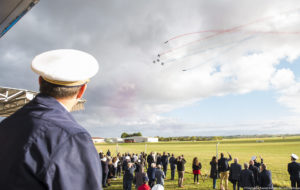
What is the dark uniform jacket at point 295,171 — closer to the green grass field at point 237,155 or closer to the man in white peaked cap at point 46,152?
the green grass field at point 237,155

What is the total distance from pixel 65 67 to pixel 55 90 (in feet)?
0.56

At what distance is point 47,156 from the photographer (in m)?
1.13

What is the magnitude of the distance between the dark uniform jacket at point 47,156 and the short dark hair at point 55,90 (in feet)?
0.70

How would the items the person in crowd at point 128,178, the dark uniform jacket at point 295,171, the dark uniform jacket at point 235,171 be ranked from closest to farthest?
the dark uniform jacket at point 295,171 < the dark uniform jacket at point 235,171 < the person in crowd at point 128,178

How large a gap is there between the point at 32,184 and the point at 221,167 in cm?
1609

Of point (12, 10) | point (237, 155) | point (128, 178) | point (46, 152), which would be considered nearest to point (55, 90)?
point (46, 152)

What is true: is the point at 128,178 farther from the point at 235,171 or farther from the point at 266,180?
the point at 266,180

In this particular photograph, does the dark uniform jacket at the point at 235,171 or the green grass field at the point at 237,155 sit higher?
the dark uniform jacket at the point at 235,171

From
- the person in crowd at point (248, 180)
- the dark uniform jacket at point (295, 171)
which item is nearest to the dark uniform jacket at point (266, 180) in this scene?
the person in crowd at point (248, 180)

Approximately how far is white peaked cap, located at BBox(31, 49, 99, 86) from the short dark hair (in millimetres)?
28

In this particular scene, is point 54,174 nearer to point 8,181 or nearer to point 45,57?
point 8,181

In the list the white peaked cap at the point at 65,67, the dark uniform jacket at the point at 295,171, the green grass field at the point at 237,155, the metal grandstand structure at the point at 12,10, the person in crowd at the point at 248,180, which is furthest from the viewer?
the green grass field at the point at 237,155

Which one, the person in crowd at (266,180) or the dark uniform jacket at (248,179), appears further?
the dark uniform jacket at (248,179)

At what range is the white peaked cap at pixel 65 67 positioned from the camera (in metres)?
1.38
